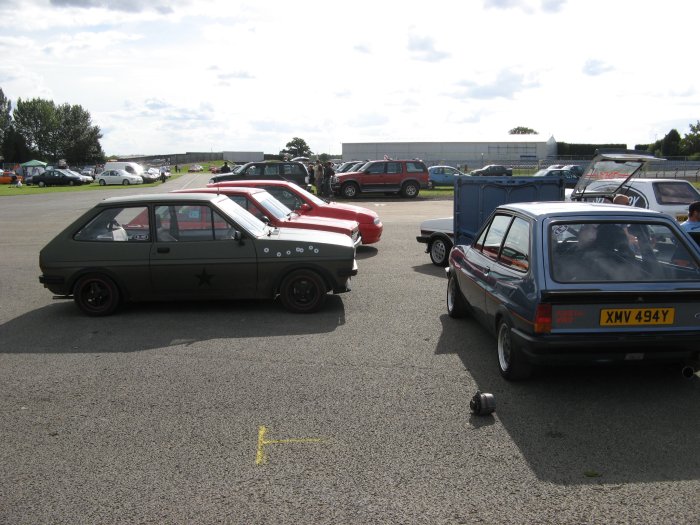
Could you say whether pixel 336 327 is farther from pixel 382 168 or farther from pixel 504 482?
pixel 382 168

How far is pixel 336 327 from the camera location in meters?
7.38

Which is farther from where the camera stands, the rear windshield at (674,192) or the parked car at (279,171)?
the parked car at (279,171)

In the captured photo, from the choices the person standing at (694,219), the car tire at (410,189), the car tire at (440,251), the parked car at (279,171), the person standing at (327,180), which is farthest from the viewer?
the car tire at (410,189)

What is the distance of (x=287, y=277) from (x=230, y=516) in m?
4.67

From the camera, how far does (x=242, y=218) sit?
8328 mm

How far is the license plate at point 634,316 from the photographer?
488 cm

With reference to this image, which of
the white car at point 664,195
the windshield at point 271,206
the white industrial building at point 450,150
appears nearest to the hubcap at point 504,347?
the windshield at point 271,206

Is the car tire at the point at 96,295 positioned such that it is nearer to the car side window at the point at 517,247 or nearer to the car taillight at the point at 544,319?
the car side window at the point at 517,247

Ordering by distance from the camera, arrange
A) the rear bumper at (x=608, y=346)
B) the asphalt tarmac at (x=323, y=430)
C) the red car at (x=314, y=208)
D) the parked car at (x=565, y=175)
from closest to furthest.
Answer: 1. the asphalt tarmac at (x=323, y=430)
2. the rear bumper at (x=608, y=346)
3. the parked car at (x=565, y=175)
4. the red car at (x=314, y=208)

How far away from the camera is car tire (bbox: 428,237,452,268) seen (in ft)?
38.3

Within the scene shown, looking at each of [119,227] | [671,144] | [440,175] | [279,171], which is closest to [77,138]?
[440,175]

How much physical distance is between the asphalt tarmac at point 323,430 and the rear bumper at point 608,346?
399 mm

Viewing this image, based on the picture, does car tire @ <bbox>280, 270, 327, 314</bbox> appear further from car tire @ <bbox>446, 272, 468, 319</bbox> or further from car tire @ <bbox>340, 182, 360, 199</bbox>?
car tire @ <bbox>340, 182, 360, 199</bbox>

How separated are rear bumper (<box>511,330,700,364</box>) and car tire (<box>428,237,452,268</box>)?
6.79 metres
